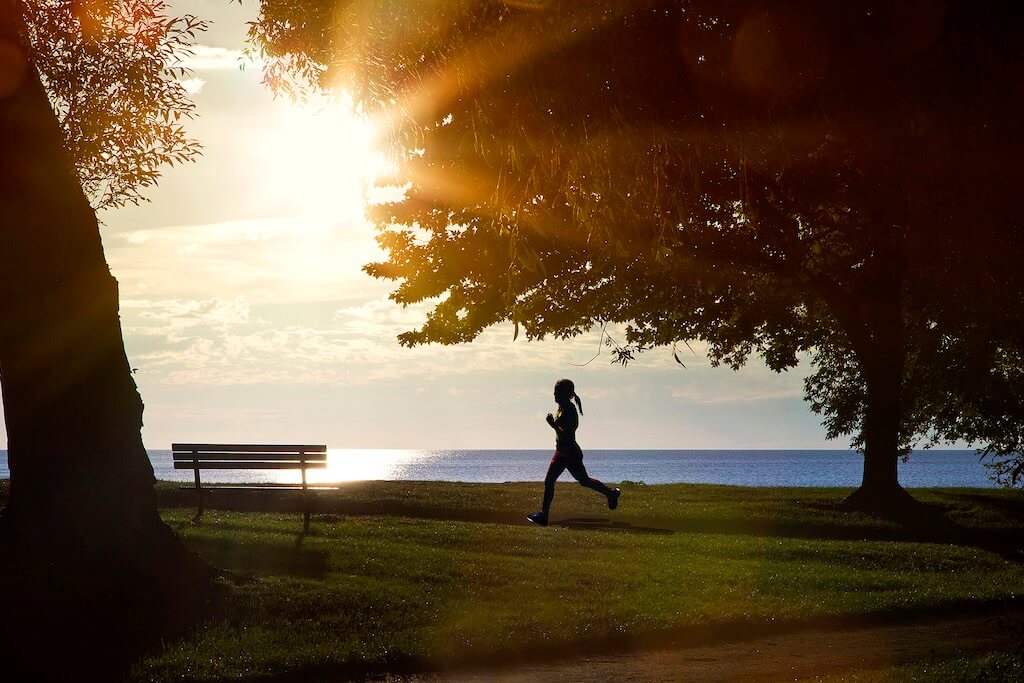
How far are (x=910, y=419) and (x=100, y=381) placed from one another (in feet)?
86.5

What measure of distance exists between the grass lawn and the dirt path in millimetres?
390

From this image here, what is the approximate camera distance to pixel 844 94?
671 centimetres

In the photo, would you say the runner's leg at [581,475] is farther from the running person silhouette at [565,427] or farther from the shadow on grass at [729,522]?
the shadow on grass at [729,522]

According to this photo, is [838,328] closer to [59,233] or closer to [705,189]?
[705,189]

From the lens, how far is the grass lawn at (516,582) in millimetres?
8172

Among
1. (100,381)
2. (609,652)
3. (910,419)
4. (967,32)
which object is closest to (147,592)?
(100,381)

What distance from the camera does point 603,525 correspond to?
56.5ft

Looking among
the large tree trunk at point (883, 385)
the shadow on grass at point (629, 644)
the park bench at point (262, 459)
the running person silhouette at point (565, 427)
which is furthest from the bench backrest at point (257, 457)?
the large tree trunk at point (883, 385)

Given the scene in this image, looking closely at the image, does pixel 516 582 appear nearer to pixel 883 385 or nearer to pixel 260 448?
pixel 260 448

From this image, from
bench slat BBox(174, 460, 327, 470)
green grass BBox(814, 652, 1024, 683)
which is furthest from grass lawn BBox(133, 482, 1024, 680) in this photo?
green grass BBox(814, 652, 1024, 683)

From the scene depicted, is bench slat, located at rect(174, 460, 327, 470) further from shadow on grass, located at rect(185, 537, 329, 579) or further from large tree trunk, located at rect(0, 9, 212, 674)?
large tree trunk, located at rect(0, 9, 212, 674)

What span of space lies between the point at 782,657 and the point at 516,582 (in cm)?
338

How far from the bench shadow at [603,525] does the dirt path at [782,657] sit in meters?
6.96

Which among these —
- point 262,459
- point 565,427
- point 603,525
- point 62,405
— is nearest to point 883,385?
point 603,525
